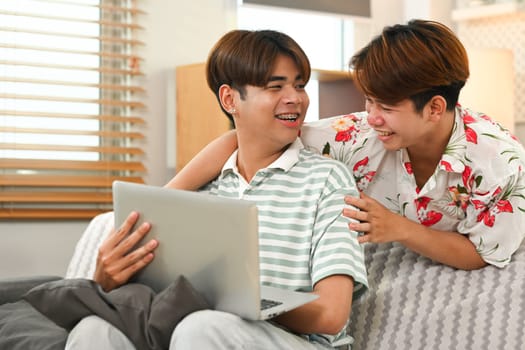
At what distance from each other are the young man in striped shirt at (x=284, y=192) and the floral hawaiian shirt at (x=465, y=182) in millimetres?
132

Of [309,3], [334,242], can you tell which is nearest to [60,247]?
[309,3]

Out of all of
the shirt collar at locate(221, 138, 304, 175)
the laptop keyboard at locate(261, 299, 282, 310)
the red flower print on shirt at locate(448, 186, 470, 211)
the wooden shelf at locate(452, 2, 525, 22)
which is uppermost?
the wooden shelf at locate(452, 2, 525, 22)

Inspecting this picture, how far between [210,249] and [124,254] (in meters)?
0.24

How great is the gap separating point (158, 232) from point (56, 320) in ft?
0.77

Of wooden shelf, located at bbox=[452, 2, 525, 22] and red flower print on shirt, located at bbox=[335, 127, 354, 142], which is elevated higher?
wooden shelf, located at bbox=[452, 2, 525, 22]

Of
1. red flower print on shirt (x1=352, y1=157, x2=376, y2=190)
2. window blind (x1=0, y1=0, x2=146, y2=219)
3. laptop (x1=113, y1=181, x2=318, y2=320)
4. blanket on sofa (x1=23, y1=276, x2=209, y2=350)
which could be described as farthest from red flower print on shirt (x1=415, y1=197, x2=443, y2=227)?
window blind (x1=0, y1=0, x2=146, y2=219)

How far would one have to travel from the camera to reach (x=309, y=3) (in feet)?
12.1

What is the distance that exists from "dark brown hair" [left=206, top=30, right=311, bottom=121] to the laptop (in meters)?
0.38

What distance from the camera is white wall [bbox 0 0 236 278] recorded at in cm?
311

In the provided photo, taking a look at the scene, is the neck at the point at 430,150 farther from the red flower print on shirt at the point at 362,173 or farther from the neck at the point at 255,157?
Answer: the neck at the point at 255,157

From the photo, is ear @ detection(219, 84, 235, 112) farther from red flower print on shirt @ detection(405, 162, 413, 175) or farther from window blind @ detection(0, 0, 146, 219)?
window blind @ detection(0, 0, 146, 219)

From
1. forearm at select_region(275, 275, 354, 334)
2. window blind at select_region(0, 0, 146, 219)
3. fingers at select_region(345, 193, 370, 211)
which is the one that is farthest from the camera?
window blind at select_region(0, 0, 146, 219)

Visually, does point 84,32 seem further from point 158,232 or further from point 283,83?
point 158,232

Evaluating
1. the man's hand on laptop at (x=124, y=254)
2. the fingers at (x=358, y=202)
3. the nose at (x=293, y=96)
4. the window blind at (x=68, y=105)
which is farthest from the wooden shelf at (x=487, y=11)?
the man's hand on laptop at (x=124, y=254)
